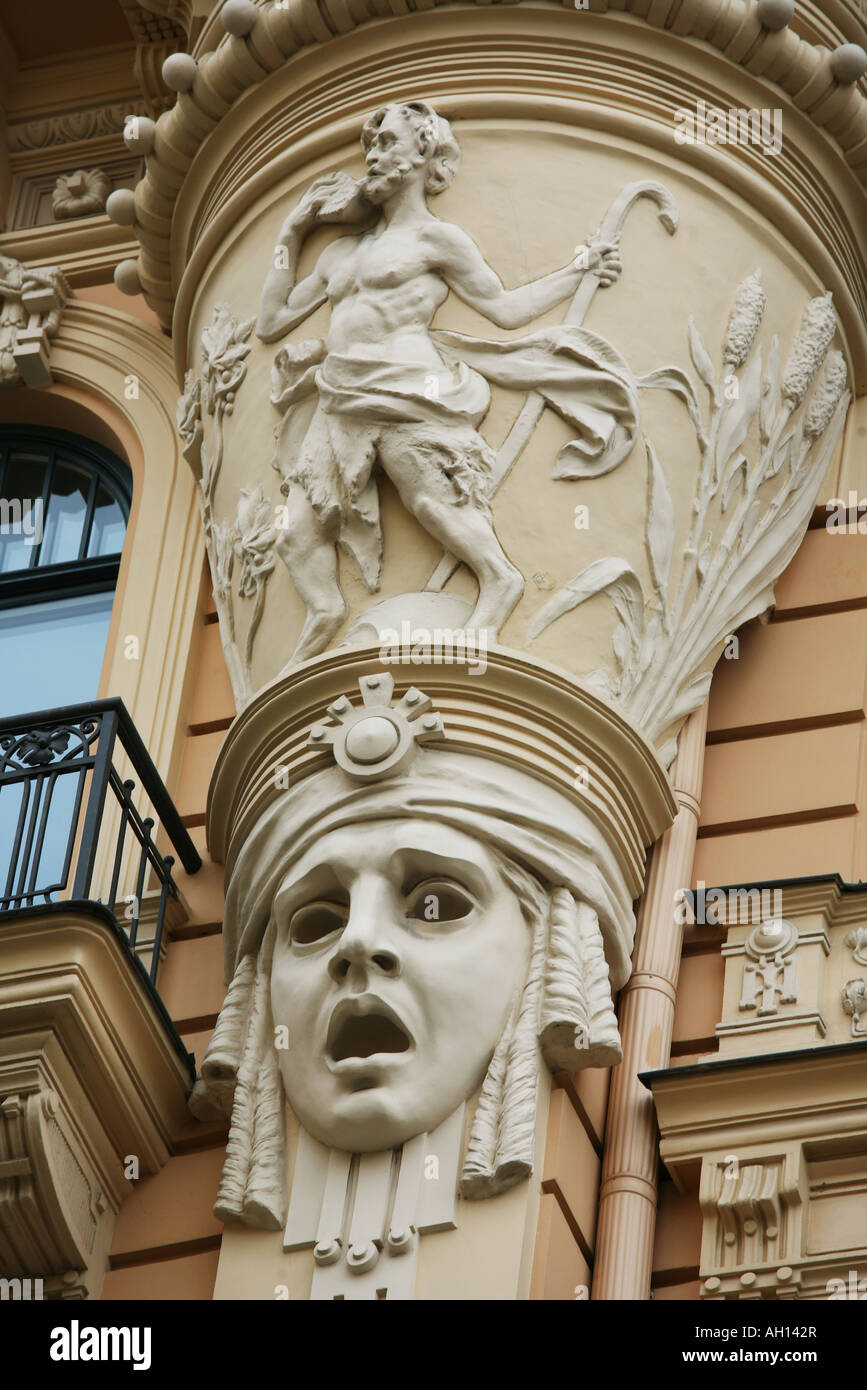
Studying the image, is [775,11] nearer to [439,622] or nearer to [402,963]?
[439,622]

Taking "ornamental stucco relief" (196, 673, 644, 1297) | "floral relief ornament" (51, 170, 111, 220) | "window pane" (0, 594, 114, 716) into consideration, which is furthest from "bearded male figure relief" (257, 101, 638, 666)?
"floral relief ornament" (51, 170, 111, 220)

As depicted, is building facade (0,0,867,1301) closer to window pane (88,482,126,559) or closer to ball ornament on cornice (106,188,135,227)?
ball ornament on cornice (106,188,135,227)

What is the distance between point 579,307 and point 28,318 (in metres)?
3.14

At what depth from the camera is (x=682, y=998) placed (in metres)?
8.40

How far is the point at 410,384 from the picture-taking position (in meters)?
8.57

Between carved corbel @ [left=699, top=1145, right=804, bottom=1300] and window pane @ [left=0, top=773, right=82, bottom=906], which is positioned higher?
window pane @ [left=0, top=773, right=82, bottom=906]

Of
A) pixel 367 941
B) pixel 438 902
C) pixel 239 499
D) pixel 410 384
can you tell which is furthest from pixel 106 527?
pixel 367 941

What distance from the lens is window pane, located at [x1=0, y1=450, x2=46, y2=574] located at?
35.7 ft

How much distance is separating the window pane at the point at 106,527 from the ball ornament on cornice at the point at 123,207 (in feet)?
3.75

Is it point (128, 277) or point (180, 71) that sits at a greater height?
point (180, 71)

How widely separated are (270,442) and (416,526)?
752 millimetres

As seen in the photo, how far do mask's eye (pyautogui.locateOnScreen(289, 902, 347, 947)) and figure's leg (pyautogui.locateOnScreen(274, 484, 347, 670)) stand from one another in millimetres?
875

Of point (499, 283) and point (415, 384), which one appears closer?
point (415, 384)
